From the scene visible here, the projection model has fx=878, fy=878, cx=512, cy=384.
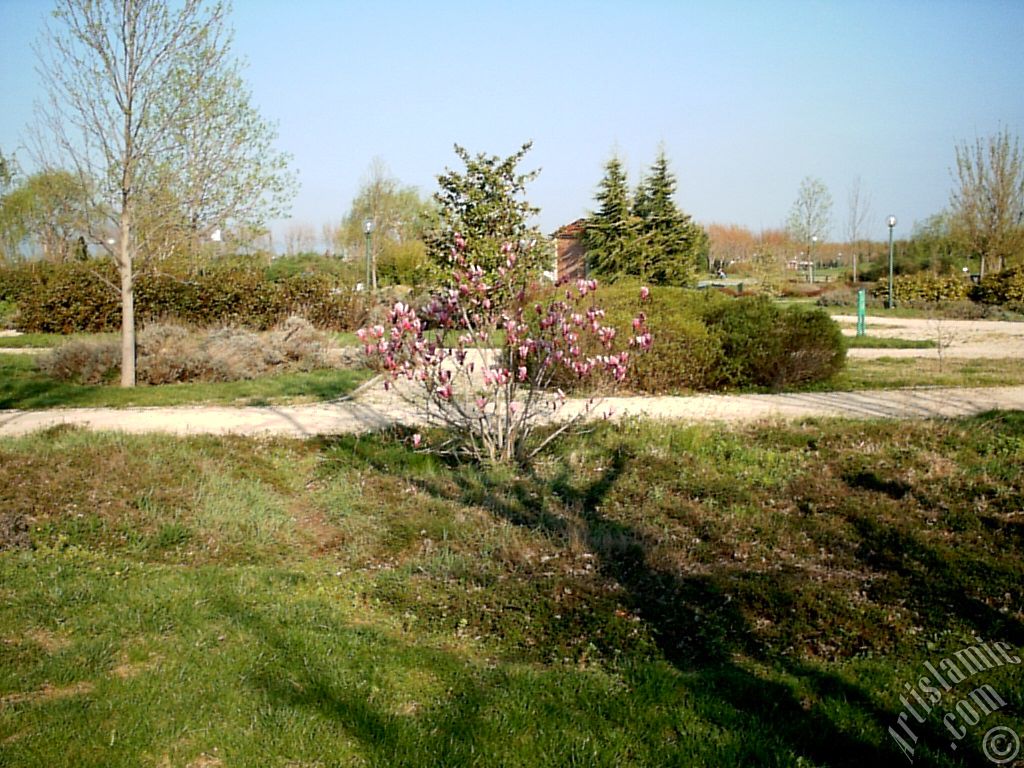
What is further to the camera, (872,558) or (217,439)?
(217,439)

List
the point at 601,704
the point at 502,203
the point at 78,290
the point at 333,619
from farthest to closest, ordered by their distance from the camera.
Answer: the point at 78,290 < the point at 502,203 < the point at 333,619 < the point at 601,704

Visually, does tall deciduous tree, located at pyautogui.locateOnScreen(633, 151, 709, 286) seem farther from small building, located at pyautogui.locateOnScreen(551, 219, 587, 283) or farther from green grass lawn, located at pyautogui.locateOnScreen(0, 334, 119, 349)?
green grass lawn, located at pyautogui.locateOnScreen(0, 334, 119, 349)

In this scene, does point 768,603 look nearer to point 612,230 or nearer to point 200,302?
point 200,302

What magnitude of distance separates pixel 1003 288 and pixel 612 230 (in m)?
12.9

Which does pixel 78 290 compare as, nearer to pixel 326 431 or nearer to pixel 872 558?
pixel 326 431

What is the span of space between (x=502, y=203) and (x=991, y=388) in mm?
9599

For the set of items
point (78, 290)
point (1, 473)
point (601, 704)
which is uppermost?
point (78, 290)

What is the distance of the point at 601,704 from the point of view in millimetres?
3018

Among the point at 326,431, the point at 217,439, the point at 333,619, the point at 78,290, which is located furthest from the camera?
the point at 78,290

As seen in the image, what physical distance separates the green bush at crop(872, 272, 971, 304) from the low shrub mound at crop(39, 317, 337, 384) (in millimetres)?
22831

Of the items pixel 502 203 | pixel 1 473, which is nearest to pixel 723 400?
pixel 1 473

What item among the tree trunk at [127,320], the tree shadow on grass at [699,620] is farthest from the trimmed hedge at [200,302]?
the tree shadow on grass at [699,620]

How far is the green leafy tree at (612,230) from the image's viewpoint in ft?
80.8

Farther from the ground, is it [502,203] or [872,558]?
[502,203]
